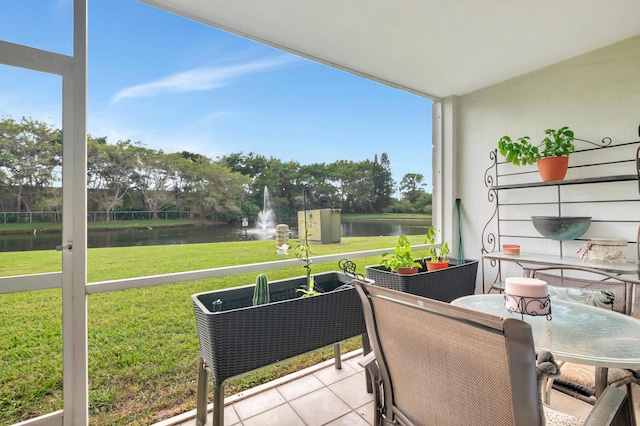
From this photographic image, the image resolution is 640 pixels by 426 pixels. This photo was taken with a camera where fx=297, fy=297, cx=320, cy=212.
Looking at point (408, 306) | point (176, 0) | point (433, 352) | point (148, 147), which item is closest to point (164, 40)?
point (176, 0)

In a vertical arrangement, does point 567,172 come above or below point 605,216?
above

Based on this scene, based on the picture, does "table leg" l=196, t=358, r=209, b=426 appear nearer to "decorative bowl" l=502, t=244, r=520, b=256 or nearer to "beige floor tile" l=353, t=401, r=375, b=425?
"beige floor tile" l=353, t=401, r=375, b=425

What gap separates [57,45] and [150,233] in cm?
105

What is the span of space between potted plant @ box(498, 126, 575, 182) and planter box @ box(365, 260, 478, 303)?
892 millimetres

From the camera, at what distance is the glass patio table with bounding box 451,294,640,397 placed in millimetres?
904

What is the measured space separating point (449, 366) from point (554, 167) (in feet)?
6.93

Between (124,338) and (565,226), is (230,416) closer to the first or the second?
(124,338)

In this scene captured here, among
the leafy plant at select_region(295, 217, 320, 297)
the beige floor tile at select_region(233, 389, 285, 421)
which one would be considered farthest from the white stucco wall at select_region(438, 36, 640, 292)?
the beige floor tile at select_region(233, 389, 285, 421)

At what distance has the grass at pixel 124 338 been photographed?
4.62 ft

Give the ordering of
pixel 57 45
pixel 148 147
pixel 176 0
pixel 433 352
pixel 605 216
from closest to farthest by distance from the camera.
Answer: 1. pixel 433 352
2. pixel 57 45
3. pixel 176 0
4. pixel 148 147
5. pixel 605 216

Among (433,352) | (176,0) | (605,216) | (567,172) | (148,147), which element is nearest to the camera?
(433,352)

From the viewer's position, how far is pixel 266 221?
2.24 metres

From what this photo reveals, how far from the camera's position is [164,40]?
1834 mm

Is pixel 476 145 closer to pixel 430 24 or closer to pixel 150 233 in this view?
pixel 430 24
